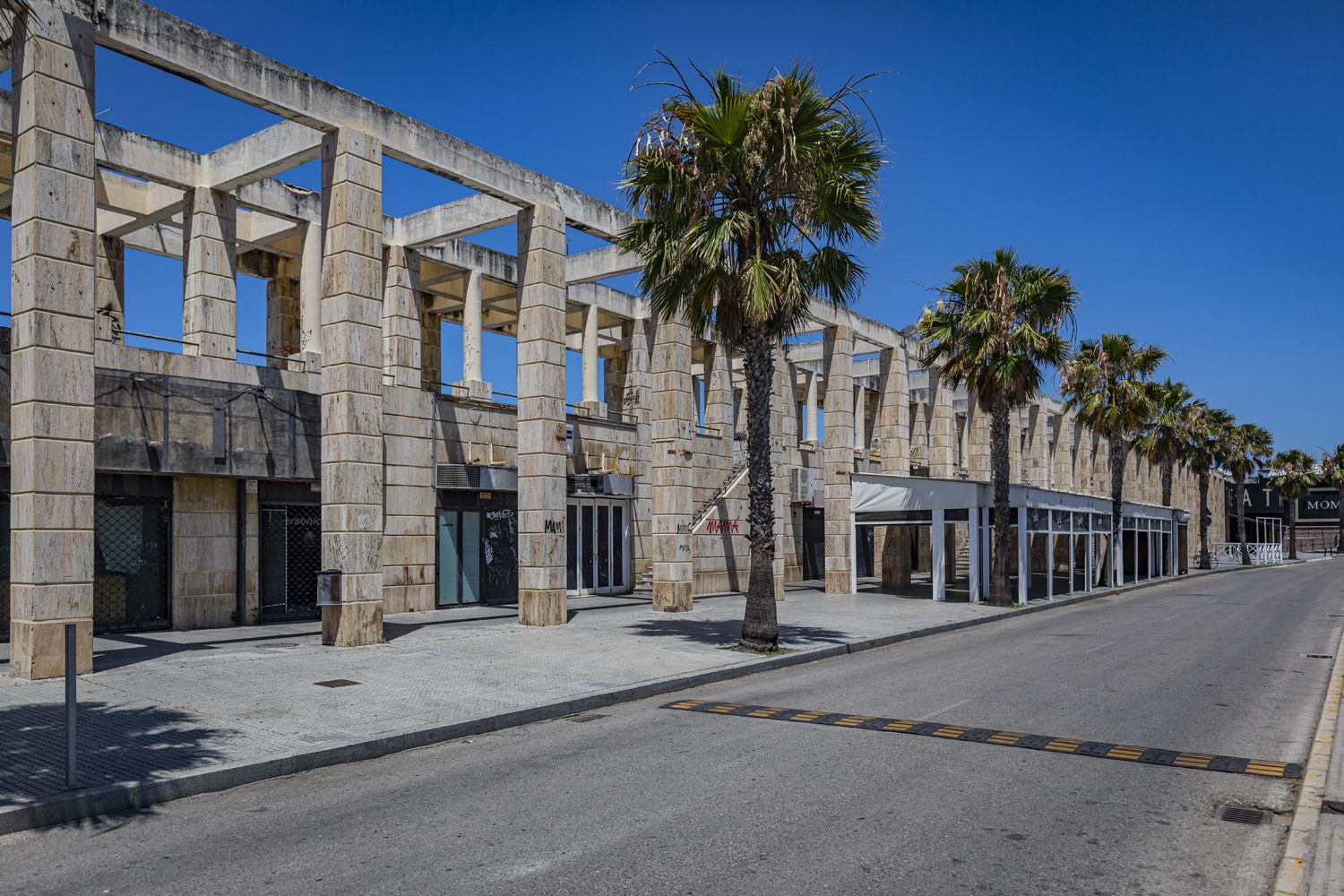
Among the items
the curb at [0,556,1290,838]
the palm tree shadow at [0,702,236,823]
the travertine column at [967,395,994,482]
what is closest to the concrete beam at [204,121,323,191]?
the palm tree shadow at [0,702,236,823]

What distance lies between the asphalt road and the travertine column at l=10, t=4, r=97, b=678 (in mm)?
6166

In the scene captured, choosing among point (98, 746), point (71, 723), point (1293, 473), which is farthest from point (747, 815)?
point (1293, 473)

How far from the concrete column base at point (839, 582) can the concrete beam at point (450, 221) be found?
54.0 feet

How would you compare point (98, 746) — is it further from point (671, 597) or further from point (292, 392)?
point (671, 597)

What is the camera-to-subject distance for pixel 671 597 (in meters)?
24.1

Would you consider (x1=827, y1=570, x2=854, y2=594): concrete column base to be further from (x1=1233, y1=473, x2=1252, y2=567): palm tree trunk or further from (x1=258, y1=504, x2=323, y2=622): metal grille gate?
(x1=1233, y1=473, x2=1252, y2=567): palm tree trunk

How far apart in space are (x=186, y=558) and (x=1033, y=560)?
134 feet

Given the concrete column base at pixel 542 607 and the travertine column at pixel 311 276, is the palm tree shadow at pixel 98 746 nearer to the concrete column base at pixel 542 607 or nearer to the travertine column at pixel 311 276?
the concrete column base at pixel 542 607

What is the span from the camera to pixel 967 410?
5166 cm

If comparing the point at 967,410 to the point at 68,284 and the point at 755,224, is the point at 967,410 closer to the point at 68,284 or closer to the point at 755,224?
the point at 755,224

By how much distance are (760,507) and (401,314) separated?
11.2 m

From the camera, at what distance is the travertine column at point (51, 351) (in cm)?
1238

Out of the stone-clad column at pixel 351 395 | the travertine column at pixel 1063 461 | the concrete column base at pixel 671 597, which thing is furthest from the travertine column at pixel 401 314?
the travertine column at pixel 1063 461

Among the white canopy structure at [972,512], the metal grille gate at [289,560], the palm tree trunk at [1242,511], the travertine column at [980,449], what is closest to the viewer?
the metal grille gate at [289,560]
